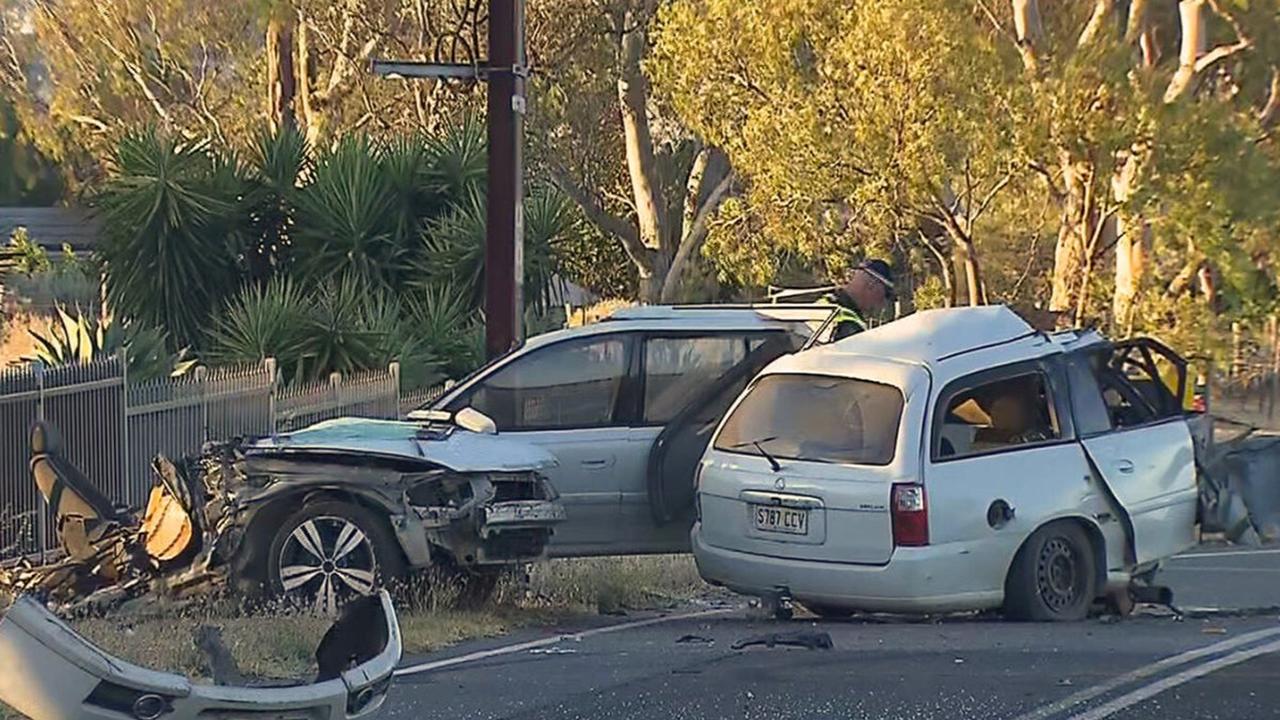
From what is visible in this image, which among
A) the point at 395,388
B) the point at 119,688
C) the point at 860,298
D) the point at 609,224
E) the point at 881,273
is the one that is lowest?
the point at 119,688

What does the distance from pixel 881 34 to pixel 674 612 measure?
579 inches

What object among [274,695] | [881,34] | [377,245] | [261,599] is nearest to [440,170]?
[377,245]

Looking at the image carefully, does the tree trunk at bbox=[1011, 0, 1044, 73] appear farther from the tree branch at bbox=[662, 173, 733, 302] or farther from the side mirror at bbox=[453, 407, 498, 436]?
the side mirror at bbox=[453, 407, 498, 436]

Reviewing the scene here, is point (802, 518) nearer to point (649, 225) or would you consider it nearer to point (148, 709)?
point (148, 709)

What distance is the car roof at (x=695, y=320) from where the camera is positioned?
11.3 metres

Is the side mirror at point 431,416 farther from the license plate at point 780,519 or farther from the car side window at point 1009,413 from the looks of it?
the car side window at point 1009,413

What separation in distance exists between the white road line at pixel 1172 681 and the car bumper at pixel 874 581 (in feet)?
4.56

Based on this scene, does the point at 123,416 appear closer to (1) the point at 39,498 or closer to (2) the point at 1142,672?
(1) the point at 39,498

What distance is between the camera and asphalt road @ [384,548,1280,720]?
783 centimetres

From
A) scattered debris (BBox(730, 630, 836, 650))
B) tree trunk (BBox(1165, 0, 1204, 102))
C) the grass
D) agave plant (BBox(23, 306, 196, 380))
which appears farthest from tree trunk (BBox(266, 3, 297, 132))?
scattered debris (BBox(730, 630, 836, 650))

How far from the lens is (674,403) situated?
11.3 meters

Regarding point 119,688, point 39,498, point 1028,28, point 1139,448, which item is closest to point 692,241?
point 1028,28

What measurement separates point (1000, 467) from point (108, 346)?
30.9 feet

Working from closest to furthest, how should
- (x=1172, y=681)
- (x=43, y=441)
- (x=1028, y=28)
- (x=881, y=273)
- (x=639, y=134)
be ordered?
(x=1172, y=681), (x=43, y=441), (x=881, y=273), (x=1028, y=28), (x=639, y=134)
